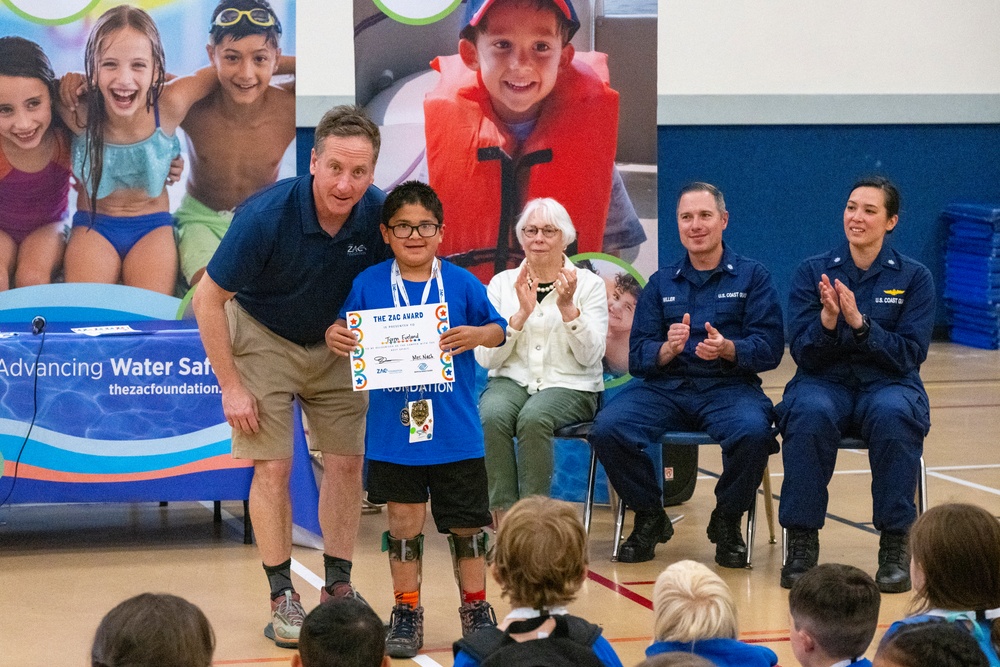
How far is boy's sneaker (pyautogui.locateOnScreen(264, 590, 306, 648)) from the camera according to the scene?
3.66 metres

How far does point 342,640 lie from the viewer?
207cm

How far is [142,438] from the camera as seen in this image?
15.6ft

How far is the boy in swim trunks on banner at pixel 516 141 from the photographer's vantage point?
5414mm

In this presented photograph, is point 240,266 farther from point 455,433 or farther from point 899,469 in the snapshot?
point 899,469

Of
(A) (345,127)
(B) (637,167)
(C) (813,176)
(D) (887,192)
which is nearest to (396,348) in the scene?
(A) (345,127)

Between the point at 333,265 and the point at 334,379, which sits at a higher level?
the point at 333,265

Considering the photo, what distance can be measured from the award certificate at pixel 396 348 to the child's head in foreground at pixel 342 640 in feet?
5.06

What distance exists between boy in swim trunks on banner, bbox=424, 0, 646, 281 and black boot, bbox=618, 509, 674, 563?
1253mm

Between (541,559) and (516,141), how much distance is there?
3333 millimetres

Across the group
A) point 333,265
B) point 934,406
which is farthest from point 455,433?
point 934,406

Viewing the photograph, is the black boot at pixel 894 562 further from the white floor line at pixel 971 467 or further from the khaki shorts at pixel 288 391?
the white floor line at pixel 971 467

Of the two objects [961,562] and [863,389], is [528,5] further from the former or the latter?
[961,562]

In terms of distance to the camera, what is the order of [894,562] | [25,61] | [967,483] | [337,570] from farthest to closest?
[25,61] < [967,483] < [894,562] < [337,570]

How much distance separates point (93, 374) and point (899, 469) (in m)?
2.85
